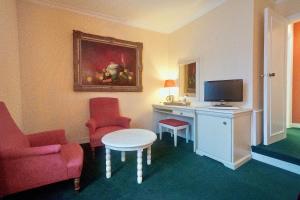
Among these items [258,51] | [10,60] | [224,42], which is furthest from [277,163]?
[10,60]

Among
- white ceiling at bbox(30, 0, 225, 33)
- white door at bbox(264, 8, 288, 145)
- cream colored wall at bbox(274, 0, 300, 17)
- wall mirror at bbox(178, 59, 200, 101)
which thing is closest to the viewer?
white door at bbox(264, 8, 288, 145)

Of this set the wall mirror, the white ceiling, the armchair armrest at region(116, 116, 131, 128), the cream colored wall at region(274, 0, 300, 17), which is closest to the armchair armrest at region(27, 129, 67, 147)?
the armchair armrest at region(116, 116, 131, 128)

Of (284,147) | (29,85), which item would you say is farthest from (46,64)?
(284,147)

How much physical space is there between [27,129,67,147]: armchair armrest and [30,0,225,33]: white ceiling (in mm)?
2230

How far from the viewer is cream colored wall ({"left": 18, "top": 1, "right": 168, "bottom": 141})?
262 centimetres

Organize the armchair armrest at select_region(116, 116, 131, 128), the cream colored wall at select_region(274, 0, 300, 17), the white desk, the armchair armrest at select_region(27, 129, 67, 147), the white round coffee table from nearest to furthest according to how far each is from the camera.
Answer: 1. the white round coffee table
2. the armchair armrest at select_region(27, 129, 67, 147)
3. the white desk
4. the cream colored wall at select_region(274, 0, 300, 17)
5. the armchair armrest at select_region(116, 116, 131, 128)

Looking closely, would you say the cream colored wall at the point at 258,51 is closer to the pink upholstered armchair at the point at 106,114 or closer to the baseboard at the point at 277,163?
the baseboard at the point at 277,163

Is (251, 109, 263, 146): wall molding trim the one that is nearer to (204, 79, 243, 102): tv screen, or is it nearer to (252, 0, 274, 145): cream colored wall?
(252, 0, 274, 145): cream colored wall

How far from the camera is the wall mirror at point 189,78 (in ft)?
10.7

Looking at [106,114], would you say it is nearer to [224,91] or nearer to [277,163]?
[224,91]

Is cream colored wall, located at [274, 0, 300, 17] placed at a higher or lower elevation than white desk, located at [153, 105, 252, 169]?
higher

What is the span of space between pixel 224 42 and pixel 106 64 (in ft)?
7.35

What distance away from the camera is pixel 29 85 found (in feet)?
8.70

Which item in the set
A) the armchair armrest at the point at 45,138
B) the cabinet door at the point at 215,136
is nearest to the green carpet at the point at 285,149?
the cabinet door at the point at 215,136
